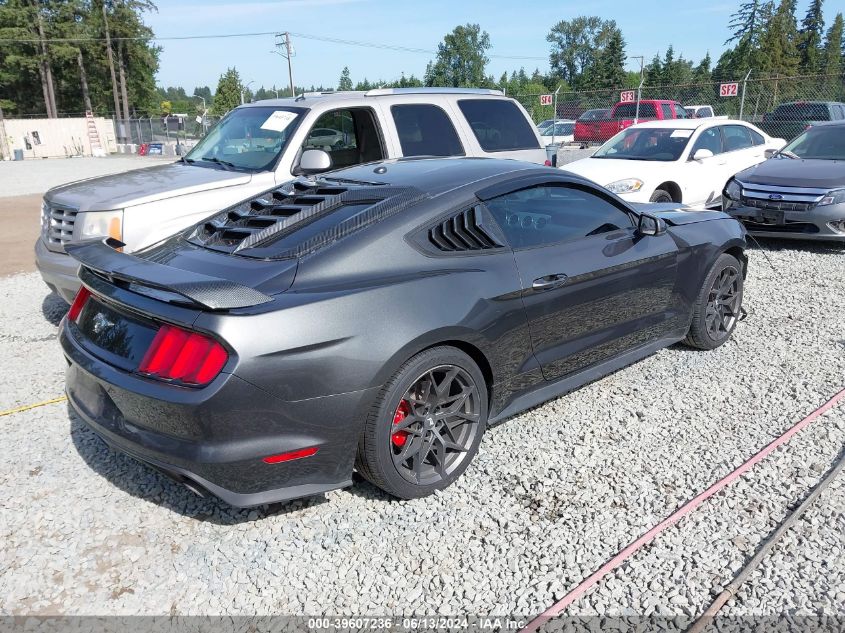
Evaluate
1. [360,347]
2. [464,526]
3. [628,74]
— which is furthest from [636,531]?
[628,74]

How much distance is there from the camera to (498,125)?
707 cm

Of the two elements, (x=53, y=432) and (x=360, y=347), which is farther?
(x=53, y=432)

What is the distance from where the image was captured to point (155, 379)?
2623 millimetres

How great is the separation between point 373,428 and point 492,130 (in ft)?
16.3

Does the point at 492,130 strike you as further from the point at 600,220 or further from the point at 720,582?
the point at 720,582

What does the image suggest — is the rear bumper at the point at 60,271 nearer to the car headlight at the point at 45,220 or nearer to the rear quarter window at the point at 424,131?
the car headlight at the point at 45,220

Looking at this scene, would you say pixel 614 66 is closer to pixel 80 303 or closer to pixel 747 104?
pixel 747 104

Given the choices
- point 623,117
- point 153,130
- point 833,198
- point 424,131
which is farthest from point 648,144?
point 153,130

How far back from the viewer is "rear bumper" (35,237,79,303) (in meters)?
5.07

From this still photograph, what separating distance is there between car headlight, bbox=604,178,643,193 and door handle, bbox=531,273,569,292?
546 cm

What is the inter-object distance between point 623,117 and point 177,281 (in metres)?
23.8

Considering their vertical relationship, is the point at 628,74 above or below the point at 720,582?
above

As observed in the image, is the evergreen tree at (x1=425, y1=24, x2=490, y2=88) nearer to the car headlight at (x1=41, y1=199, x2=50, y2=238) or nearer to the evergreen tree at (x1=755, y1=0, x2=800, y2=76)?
the evergreen tree at (x1=755, y1=0, x2=800, y2=76)

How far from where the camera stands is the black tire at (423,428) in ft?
9.32
